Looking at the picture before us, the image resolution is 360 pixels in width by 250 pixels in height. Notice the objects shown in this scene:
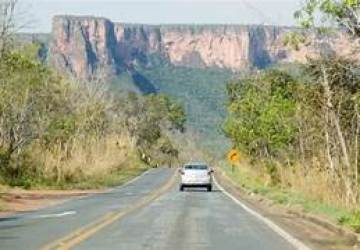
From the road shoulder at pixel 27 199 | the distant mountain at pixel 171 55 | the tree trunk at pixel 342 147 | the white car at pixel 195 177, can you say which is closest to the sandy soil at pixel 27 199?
the road shoulder at pixel 27 199

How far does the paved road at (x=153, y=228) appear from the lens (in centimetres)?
1733

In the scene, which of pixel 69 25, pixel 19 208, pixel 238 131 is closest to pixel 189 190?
pixel 238 131

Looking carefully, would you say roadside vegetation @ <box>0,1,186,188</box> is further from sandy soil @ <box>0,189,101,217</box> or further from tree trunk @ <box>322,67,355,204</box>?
tree trunk @ <box>322,67,355,204</box>

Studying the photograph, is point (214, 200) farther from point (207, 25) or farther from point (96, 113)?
point (207, 25)

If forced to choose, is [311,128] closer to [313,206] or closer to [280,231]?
[313,206]

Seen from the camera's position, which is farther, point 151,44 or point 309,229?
point 151,44

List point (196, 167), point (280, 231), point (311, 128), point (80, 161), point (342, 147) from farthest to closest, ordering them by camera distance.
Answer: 1. point (80, 161)
2. point (196, 167)
3. point (311, 128)
4. point (342, 147)
5. point (280, 231)

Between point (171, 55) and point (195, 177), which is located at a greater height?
point (171, 55)

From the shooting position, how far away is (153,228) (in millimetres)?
21094

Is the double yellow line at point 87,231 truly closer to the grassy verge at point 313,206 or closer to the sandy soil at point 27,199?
the sandy soil at point 27,199

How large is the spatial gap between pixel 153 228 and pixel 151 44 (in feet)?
445

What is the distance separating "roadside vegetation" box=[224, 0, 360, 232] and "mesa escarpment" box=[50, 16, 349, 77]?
81652mm

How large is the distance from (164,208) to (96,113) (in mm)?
44073

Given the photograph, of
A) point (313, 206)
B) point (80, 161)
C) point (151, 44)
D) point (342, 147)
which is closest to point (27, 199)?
point (313, 206)
